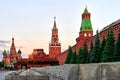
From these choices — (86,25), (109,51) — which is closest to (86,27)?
(86,25)

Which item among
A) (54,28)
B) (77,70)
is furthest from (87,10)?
(77,70)

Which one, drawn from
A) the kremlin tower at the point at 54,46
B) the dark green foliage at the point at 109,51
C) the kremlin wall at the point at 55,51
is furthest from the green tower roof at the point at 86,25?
the dark green foliage at the point at 109,51

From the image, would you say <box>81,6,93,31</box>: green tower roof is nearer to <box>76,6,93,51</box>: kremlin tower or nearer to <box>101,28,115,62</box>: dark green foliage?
<box>76,6,93,51</box>: kremlin tower

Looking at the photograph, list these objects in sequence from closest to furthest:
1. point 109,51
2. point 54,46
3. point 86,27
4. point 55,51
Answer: point 109,51, point 86,27, point 54,46, point 55,51

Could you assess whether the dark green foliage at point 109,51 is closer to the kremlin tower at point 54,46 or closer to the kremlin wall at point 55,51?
the kremlin wall at point 55,51

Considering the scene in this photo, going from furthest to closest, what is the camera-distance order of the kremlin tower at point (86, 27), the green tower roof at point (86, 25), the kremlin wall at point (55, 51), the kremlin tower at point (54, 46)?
the kremlin tower at point (54, 46) < the green tower roof at point (86, 25) < the kremlin tower at point (86, 27) < the kremlin wall at point (55, 51)

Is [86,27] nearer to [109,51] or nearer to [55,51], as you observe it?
[55,51]

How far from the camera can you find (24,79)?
2956 cm

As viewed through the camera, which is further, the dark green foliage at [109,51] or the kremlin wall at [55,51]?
the kremlin wall at [55,51]

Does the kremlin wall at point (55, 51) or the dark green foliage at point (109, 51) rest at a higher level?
the kremlin wall at point (55, 51)

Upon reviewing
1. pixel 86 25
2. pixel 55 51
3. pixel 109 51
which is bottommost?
pixel 109 51

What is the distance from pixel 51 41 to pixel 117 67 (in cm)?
14206

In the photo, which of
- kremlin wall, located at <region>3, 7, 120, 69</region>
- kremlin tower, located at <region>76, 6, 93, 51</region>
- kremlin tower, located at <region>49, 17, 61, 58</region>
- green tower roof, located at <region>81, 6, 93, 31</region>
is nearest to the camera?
kremlin wall, located at <region>3, 7, 120, 69</region>

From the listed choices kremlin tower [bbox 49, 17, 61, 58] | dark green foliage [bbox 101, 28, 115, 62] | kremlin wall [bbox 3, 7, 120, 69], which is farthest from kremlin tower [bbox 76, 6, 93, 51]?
dark green foliage [bbox 101, 28, 115, 62]
